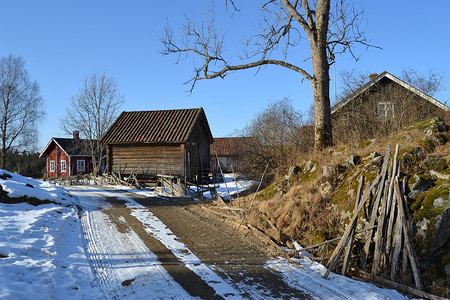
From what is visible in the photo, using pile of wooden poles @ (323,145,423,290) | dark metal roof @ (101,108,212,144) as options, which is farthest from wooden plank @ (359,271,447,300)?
dark metal roof @ (101,108,212,144)

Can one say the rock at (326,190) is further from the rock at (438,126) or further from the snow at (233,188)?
the snow at (233,188)

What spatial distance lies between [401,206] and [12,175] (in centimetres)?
1416

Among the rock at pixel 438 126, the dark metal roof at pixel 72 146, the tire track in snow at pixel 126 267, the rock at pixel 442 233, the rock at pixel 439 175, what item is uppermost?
the dark metal roof at pixel 72 146

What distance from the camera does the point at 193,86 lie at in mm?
13336

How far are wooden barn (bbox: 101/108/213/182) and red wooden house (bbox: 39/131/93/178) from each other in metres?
17.1

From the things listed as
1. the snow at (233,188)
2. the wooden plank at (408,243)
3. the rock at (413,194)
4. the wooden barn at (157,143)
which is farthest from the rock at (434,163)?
the wooden barn at (157,143)

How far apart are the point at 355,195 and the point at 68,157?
127ft

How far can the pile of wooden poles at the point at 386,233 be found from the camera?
5.07 metres

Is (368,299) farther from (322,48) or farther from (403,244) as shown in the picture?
(322,48)

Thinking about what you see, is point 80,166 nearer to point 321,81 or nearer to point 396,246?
point 321,81

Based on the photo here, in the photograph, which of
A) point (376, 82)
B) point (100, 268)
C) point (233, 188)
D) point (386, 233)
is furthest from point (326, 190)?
point (233, 188)

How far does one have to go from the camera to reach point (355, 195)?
22.6ft

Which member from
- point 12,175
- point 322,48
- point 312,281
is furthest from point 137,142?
point 312,281

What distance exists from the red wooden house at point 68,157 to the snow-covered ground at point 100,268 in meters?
32.9
